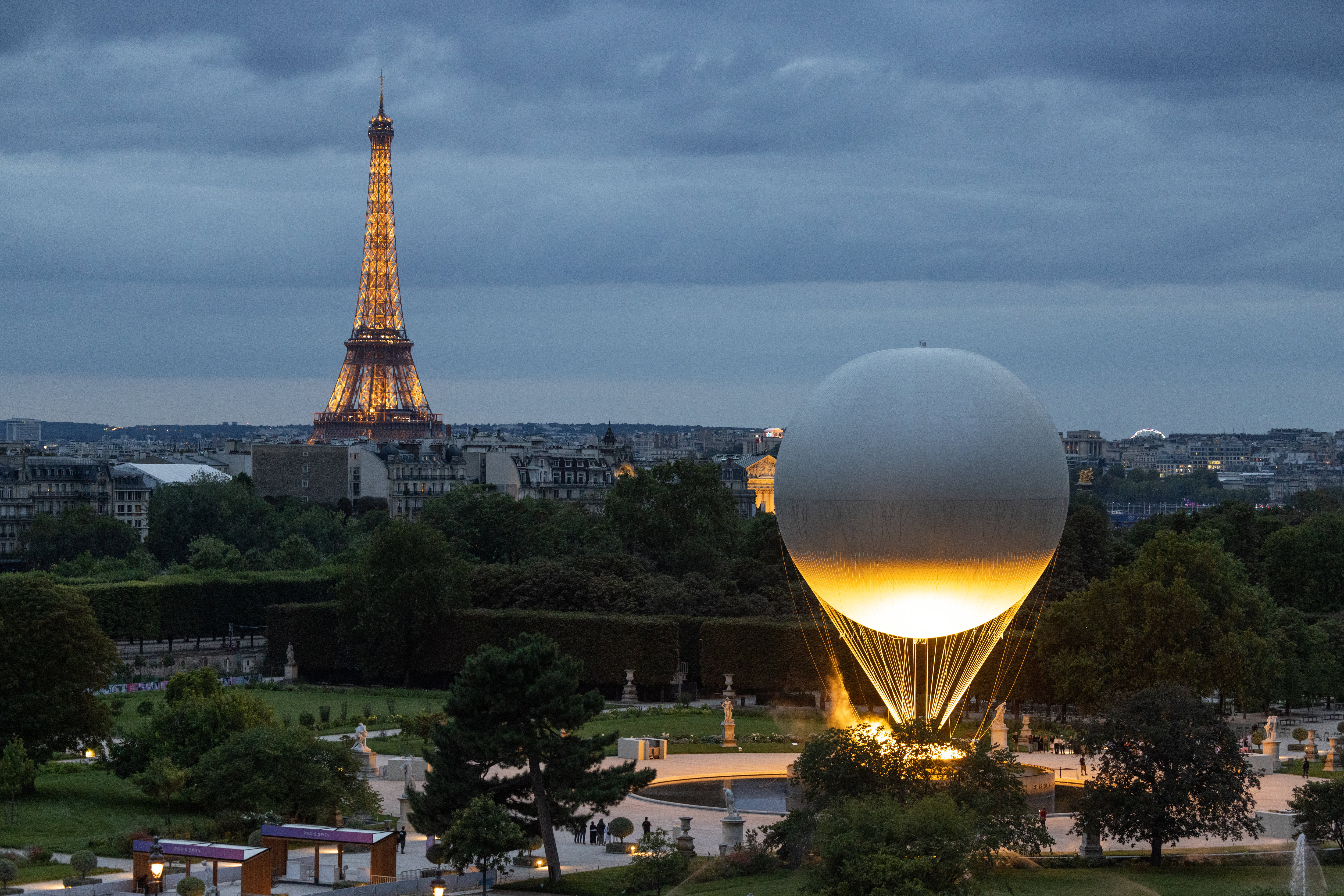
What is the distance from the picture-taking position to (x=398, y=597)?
75.1 meters

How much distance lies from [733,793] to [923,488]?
9667mm

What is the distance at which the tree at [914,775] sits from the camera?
38.0 meters

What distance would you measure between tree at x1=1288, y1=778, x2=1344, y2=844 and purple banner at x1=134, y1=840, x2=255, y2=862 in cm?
2037

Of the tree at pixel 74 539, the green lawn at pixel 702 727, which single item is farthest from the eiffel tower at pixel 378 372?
the green lawn at pixel 702 727

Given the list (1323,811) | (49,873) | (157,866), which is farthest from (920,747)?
(49,873)

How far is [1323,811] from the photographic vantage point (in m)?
39.6

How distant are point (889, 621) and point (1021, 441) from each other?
4.82 meters

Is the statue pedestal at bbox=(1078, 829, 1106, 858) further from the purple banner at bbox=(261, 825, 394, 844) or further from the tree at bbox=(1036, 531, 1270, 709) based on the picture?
the tree at bbox=(1036, 531, 1270, 709)

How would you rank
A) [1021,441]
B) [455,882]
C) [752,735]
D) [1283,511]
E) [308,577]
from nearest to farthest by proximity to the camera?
1. [455,882]
2. [1021,441]
3. [752,735]
4. [308,577]
5. [1283,511]

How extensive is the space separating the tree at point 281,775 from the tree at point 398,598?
99.3 ft

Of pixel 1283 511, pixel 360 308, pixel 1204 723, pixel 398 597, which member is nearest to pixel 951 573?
pixel 1204 723

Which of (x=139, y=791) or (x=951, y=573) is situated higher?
(x=951, y=573)

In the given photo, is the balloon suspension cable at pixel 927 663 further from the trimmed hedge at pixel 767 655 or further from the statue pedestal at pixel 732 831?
the trimmed hedge at pixel 767 655

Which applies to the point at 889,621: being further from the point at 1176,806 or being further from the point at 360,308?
the point at 360,308
